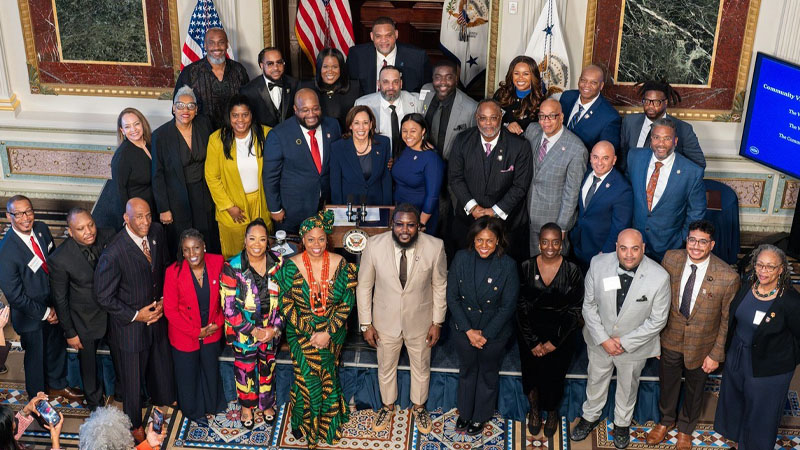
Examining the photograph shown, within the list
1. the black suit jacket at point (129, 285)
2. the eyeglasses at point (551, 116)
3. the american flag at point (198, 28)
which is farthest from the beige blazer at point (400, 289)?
the american flag at point (198, 28)

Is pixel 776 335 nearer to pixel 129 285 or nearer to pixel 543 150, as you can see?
pixel 543 150

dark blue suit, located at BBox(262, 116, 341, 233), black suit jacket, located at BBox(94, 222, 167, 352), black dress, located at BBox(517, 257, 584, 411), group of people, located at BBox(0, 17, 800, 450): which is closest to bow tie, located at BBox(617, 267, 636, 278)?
group of people, located at BBox(0, 17, 800, 450)

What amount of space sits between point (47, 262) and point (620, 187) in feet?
13.1

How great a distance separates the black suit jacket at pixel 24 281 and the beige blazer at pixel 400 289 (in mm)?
2165

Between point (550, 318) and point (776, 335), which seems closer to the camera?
point (776, 335)

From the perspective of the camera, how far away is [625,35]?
8352mm

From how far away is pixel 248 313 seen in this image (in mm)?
6375

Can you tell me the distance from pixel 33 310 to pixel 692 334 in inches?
174

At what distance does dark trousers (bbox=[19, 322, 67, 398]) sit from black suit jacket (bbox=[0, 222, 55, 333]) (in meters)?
0.10

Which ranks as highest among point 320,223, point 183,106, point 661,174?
point 183,106

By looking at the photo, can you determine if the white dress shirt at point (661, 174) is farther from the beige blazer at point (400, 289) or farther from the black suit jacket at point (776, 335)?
Answer: the beige blazer at point (400, 289)

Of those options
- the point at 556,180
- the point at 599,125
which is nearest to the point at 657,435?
the point at 556,180

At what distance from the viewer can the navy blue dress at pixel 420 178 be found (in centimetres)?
705

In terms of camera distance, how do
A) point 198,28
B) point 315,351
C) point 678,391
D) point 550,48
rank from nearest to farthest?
point 315,351 → point 678,391 → point 550,48 → point 198,28
